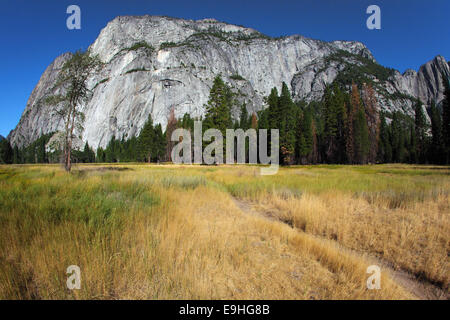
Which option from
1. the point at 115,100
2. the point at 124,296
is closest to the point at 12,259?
the point at 124,296

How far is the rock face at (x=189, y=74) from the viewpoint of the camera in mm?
102000

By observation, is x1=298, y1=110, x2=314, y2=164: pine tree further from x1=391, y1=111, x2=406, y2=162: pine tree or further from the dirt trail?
the dirt trail

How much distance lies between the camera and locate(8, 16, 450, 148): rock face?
102 meters

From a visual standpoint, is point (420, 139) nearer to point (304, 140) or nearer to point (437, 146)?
point (437, 146)

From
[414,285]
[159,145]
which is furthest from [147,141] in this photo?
[414,285]

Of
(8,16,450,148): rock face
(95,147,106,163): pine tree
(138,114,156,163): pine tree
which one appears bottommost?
(95,147,106,163): pine tree

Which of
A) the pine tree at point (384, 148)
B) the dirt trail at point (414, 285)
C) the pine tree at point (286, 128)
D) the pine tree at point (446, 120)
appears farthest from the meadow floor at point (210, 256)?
the pine tree at point (384, 148)

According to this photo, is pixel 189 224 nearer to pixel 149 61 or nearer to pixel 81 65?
pixel 81 65

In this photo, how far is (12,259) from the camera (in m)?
2.51

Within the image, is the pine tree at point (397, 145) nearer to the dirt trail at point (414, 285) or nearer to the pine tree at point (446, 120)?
the pine tree at point (446, 120)

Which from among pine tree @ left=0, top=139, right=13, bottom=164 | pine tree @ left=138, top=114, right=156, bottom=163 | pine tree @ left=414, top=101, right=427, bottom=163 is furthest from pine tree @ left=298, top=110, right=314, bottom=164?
pine tree @ left=0, top=139, right=13, bottom=164

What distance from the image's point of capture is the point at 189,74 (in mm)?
109875

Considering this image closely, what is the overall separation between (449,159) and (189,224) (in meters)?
68.0
